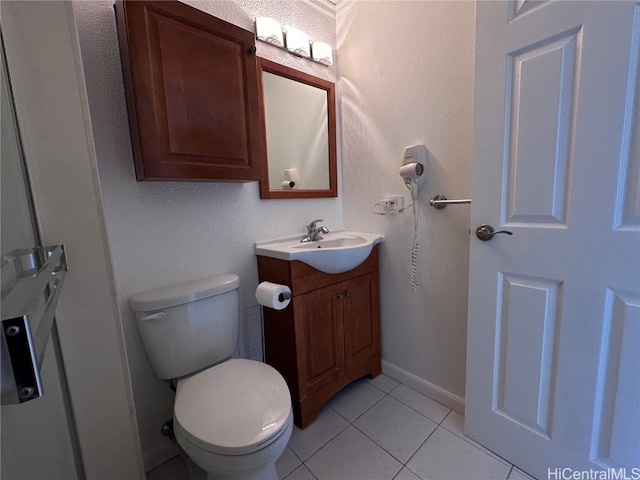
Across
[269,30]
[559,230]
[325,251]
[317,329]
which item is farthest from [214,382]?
[269,30]

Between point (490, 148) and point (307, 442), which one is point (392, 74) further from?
point (307, 442)

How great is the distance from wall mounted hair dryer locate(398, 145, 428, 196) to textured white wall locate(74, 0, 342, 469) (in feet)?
2.18

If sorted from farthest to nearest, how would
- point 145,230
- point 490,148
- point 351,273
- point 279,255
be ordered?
point 351,273 < point 279,255 < point 145,230 < point 490,148

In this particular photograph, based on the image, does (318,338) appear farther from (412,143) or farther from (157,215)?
(412,143)

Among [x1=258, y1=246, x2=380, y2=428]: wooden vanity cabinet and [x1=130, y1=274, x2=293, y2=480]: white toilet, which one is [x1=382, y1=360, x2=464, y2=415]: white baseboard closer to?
[x1=258, y1=246, x2=380, y2=428]: wooden vanity cabinet

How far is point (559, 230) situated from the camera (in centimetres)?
91

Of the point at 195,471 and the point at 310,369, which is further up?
the point at 310,369

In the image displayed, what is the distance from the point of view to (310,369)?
1.35 meters

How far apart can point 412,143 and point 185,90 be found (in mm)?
1066

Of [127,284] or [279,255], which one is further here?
[279,255]

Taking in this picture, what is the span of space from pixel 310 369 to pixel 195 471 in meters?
0.60

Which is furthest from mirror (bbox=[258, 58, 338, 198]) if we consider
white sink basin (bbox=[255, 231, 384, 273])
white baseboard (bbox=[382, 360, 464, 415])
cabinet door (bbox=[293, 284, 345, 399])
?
white baseboard (bbox=[382, 360, 464, 415])

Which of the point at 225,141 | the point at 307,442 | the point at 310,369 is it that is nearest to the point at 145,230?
the point at 225,141

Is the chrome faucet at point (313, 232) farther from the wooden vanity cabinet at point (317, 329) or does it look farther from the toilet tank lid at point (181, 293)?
the toilet tank lid at point (181, 293)
